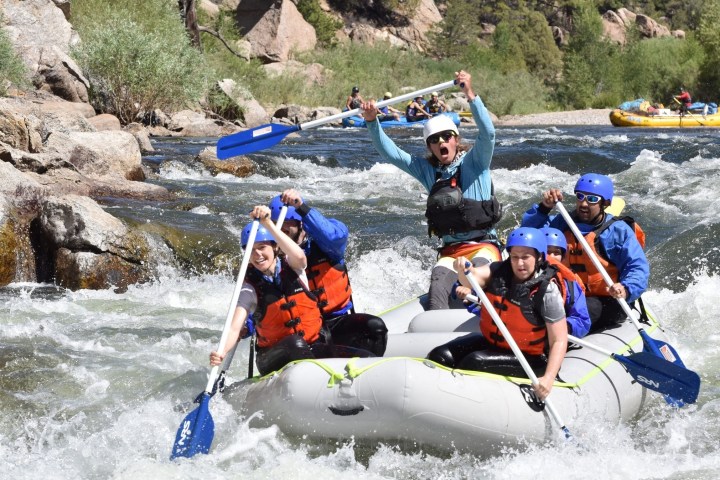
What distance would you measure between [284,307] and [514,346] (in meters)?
1.11

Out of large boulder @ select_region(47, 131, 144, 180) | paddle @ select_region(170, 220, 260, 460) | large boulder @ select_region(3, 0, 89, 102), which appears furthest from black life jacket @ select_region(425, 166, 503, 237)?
large boulder @ select_region(3, 0, 89, 102)

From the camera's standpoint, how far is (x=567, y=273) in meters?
4.59

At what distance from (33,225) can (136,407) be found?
3545 millimetres

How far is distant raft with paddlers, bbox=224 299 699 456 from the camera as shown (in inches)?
159

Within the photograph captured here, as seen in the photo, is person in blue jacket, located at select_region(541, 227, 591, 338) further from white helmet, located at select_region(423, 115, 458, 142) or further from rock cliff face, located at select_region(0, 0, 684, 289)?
rock cliff face, located at select_region(0, 0, 684, 289)

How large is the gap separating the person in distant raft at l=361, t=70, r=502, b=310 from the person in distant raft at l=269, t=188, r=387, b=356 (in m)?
0.81

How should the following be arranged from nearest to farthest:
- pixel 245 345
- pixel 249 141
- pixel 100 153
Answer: pixel 249 141 < pixel 245 345 < pixel 100 153

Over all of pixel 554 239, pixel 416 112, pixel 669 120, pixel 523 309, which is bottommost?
pixel 669 120

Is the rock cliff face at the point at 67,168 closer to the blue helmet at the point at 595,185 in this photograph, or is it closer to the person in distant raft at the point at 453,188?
the person in distant raft at the point at 453,188

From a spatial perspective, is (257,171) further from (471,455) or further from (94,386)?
(471,455)

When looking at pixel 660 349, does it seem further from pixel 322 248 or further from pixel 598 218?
pixel 322 248

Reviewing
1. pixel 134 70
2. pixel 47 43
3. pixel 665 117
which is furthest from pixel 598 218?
pixel 665 117

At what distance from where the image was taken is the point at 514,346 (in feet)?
13.9

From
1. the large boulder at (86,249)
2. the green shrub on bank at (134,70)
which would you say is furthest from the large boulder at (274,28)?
the large boulder at (86,249)
